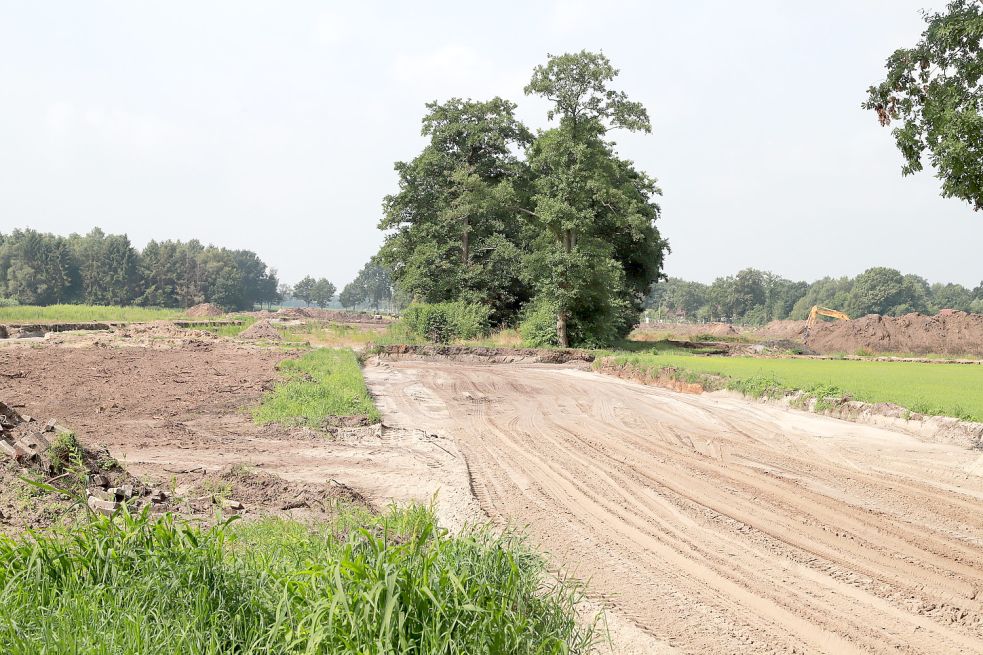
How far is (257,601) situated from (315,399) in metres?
10.5

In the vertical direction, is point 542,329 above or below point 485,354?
above

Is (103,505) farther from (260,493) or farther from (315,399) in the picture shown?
(315,399)

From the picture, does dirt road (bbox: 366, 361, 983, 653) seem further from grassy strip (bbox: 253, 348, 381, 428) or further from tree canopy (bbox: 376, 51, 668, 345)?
tree canopy (bbox: 376, 51, 668, 345)

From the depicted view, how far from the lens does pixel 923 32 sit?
15383 mm

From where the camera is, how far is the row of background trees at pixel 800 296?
12138cm

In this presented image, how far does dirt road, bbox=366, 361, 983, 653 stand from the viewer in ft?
14.7

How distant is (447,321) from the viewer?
1459 inches

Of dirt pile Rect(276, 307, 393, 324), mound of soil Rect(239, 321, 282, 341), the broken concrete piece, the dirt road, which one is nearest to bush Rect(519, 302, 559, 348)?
mound of soil Rect(239, 321, 282, 341)

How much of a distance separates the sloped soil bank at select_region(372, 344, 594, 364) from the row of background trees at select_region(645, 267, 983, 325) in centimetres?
8370

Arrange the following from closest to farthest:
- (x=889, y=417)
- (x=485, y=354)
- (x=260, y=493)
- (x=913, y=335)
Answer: (x=260, y=493) < (x=889, y=417) < (x=485, y=354) < (x=913, y=335)

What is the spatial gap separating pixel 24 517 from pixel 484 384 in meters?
15.2

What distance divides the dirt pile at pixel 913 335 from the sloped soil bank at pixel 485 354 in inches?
1280

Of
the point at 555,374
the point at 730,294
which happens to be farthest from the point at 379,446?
the point at 730,294

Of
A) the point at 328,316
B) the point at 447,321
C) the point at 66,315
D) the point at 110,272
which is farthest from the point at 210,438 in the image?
the point at 110,272
